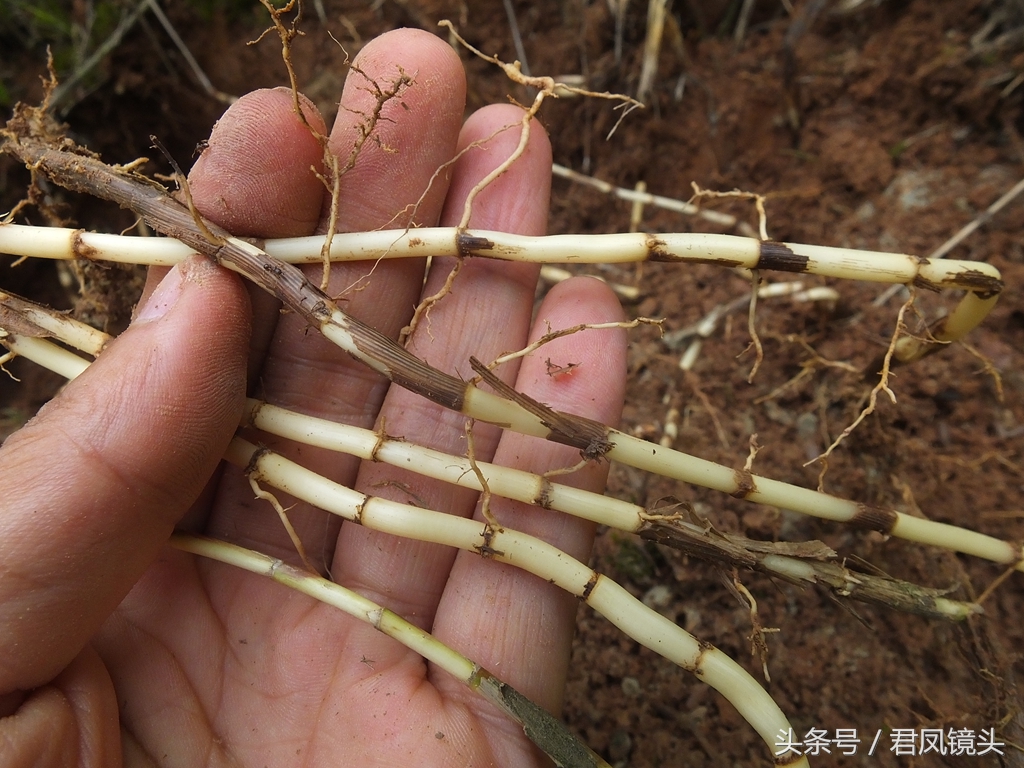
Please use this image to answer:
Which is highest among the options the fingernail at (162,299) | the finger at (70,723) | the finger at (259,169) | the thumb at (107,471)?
the finger at (259,169)

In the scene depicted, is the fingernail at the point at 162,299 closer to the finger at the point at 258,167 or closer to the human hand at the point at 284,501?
the human hand at the point at 284,501

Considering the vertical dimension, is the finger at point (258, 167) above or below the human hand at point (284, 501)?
above

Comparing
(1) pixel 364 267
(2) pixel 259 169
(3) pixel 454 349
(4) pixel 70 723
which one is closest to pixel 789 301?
(3) pixel 454 349

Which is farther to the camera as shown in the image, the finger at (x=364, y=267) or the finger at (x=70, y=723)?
the finger at (x=364, y=267)

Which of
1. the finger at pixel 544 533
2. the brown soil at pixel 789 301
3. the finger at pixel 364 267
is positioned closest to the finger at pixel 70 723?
the finger at pixel 364 267

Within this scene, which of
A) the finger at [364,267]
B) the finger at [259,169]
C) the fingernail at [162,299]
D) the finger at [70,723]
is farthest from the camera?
the finger at [364,267]

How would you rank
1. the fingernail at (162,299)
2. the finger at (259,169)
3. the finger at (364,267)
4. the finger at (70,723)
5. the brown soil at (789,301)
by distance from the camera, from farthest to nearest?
1. the brown soil at (789,301)
2. the finger at (364,267)
3. the finger at (259,169)
4. the fingernail at (162,299)
5. the finger at (70,723)
